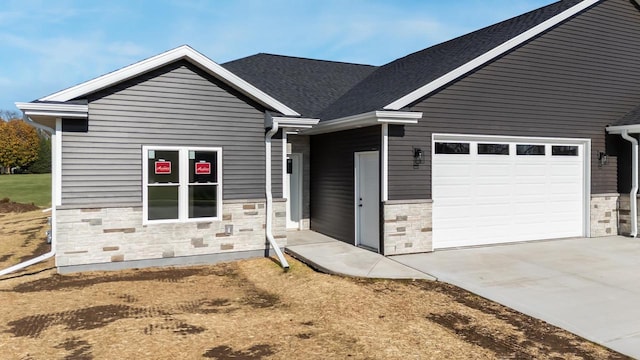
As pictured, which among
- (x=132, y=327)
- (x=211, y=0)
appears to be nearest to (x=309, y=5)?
(x=211, y=0)

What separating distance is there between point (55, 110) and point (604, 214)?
42.1ft

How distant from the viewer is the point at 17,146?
56906 mm

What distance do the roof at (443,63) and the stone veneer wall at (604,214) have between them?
4668 mm

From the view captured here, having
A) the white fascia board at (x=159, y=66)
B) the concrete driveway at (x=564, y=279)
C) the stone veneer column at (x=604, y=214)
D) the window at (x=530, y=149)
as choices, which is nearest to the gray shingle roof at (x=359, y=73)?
the white fascia board at (x=159, y=66)

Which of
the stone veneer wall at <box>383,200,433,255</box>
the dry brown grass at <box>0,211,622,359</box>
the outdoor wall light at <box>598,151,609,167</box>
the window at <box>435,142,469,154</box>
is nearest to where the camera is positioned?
the dry brown grass at <box>0,211,622,359</box>

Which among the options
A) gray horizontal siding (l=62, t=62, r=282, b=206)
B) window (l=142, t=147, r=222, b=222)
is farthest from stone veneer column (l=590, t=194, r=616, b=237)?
window (l=142, t=147, r=222, b=222)

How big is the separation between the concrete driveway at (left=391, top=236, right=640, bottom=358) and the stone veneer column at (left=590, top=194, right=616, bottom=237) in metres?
0.57

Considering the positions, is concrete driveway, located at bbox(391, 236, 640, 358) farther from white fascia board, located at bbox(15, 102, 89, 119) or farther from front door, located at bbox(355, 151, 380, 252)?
white fascia board, located at bbox(15, 102, 89, 119)

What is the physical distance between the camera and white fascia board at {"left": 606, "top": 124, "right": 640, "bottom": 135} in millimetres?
10883

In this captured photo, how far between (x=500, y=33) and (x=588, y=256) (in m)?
5.75

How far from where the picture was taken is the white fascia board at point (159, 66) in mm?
7840

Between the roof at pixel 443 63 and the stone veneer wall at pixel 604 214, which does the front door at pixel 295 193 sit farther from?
the stone veneer wall at pixel 604 214

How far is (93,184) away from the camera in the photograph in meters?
8.15

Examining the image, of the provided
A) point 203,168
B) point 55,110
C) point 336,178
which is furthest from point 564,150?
point 55,110
